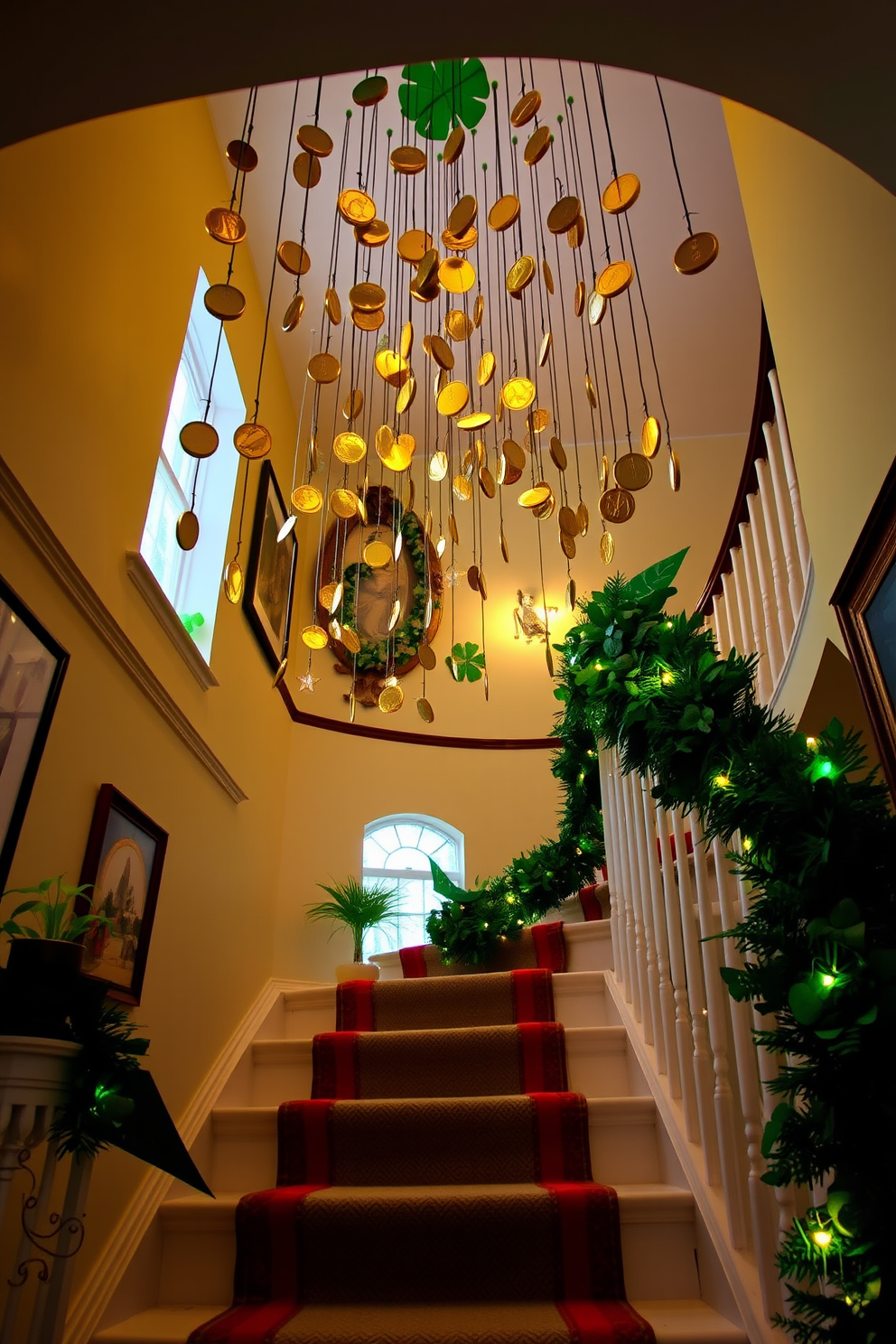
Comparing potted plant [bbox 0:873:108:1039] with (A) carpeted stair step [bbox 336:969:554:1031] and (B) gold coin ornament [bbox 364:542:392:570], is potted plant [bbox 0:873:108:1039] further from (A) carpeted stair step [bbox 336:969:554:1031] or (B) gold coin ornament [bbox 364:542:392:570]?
(A) carpeted stair step [bbox 336:969:554:1031]

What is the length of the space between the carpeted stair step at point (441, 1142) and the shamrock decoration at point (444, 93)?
4.30 metres

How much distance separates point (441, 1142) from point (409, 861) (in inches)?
111

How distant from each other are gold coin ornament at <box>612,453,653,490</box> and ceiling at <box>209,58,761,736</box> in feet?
5.16

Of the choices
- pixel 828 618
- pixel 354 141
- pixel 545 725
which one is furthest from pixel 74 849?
pixel 354 141

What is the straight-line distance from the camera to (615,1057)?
278 cm

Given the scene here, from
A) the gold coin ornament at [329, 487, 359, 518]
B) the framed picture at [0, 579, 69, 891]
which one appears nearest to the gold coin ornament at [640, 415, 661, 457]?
the gold coin ornament at [329, 487, 359, 518]

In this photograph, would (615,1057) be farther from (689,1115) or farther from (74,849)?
(74,849)

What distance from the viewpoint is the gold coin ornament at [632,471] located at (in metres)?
2.77

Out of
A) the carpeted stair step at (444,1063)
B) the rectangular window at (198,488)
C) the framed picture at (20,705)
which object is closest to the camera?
the framed picture at (20,705)

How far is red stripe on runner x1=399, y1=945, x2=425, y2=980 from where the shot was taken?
13.4 ft

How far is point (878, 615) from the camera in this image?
2.09m

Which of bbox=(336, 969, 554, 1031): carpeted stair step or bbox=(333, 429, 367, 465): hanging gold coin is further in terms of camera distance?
bbox=(336, 969, 554, 1031): carpeted stair step

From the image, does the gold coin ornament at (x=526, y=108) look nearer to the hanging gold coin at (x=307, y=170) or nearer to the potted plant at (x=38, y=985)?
the hanging gold coin at (x=307, y=170)

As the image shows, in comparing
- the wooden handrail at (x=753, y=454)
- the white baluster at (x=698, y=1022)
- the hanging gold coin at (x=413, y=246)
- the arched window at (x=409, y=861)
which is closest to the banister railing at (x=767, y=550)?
the wooden handrail at (x=753, y=454)
